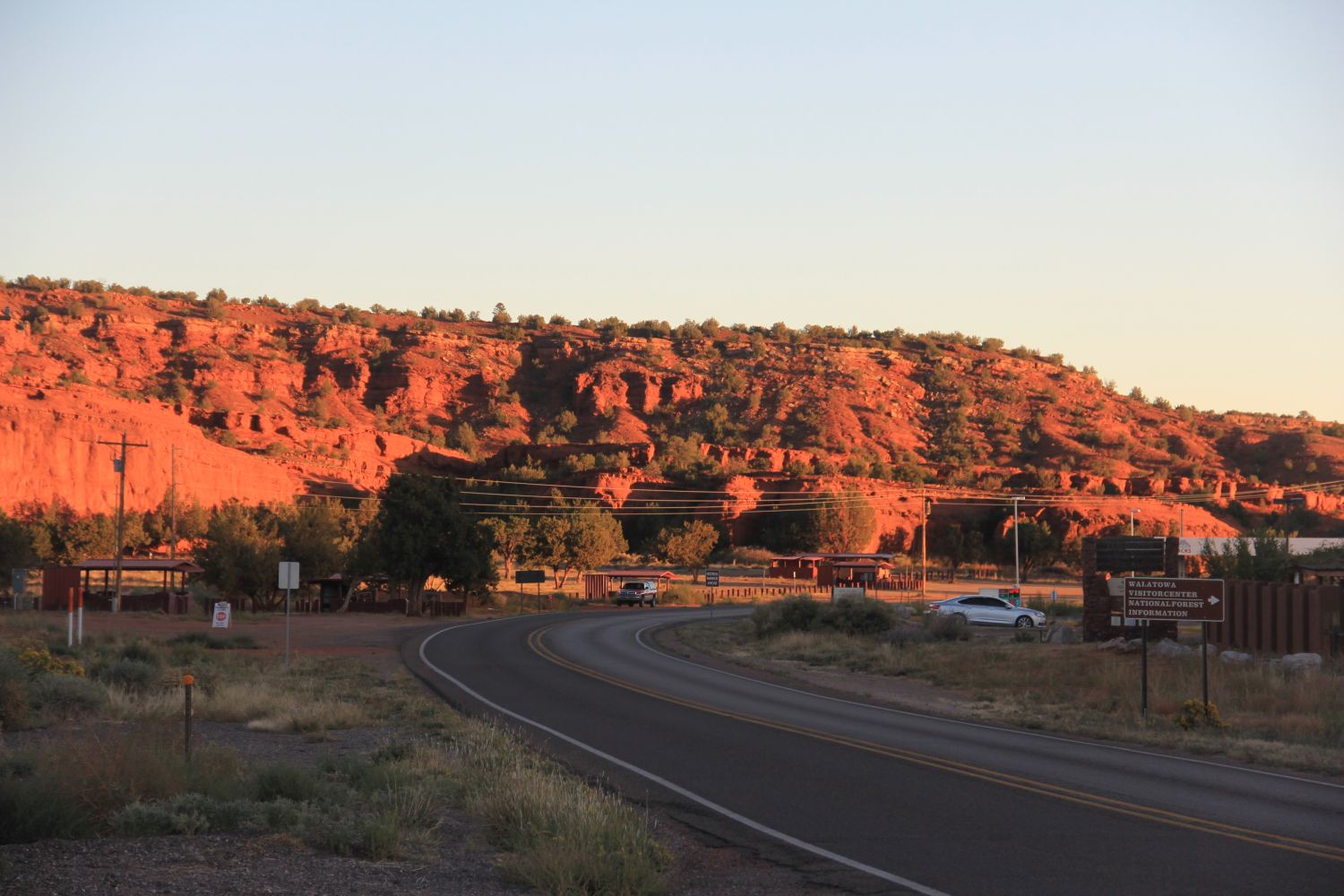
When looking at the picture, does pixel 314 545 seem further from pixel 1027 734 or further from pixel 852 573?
pixel 1027 734

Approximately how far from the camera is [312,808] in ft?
37.3

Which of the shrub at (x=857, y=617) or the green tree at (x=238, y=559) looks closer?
the shrub at (x=857, y=617)

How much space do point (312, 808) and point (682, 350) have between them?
488 feet

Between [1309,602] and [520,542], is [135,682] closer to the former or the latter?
[1309,602]

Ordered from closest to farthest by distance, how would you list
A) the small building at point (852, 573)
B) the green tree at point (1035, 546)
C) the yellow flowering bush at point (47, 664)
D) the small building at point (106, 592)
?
the yellow flowering bush at point (47, 664)
the small building at point (106, 592)
the small building at point (852, 573)
the green tree at point (1035, 546)

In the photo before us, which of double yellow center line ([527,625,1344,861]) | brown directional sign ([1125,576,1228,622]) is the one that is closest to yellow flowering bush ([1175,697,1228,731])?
brown directional sign ([1125,576,1228,622])

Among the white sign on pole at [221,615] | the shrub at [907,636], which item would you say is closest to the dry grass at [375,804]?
the white sign on pole at [221,615]

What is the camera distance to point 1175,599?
2208cm

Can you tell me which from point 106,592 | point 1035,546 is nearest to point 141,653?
point 106,592

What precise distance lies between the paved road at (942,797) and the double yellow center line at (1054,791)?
0.11 ft

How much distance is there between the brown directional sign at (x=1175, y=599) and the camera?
2152 cm

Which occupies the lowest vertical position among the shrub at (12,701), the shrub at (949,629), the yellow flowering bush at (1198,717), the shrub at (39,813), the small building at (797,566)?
the small building at (797,566)

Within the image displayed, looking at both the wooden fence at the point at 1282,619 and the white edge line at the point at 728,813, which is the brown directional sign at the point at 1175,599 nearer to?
the wooden fence at the point at 1282,619

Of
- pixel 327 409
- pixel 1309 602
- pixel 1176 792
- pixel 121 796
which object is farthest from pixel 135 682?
pixel 327 409
